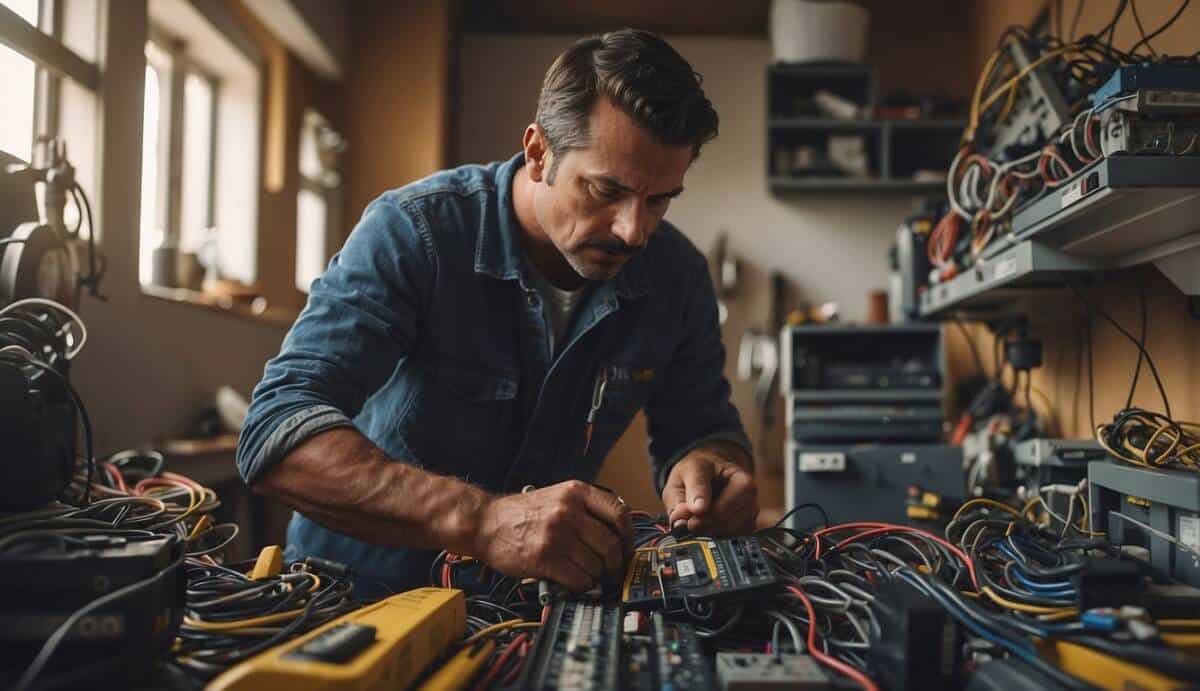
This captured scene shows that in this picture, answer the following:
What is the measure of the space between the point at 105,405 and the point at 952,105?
3537 millimetres

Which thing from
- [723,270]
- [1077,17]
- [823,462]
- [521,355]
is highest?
[1077,17]

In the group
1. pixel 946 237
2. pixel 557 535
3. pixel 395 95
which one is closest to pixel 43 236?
pixel 557 535

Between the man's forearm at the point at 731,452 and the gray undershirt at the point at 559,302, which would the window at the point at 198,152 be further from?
the man's forearm at the point at 731,452

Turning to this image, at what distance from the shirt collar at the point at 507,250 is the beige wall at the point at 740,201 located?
8.99 ft

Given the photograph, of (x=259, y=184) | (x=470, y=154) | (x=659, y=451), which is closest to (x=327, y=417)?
(x=659, y=451)

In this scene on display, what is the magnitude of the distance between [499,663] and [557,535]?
17 cm

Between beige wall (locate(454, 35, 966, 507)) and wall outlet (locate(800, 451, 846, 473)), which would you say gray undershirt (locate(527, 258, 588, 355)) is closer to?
wall outlet (locate(800, 451, 846, 473))

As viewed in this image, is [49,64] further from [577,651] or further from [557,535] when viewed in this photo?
[577,651]

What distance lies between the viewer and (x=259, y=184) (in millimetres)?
3371

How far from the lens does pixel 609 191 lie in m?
1.17

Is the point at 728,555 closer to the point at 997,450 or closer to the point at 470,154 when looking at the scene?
the point at 997,450

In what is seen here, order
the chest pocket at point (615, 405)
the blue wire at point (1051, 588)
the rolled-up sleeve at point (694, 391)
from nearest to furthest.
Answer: the blue wire at point (1051, 588) → the chest pocket at point (615, 405) → the rolled-up sleeve at point (694, 391)

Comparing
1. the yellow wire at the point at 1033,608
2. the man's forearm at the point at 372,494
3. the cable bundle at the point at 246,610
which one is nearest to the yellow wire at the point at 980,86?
the yellow wire at the point at 1033,608

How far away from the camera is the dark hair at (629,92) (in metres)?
1.14
